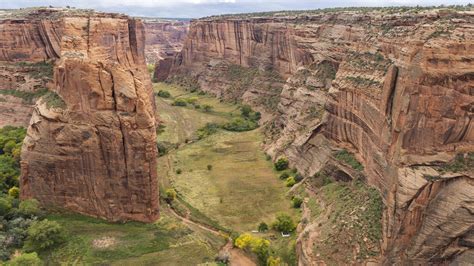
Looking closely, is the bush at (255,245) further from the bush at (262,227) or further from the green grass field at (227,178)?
the green grass field at (227,178)

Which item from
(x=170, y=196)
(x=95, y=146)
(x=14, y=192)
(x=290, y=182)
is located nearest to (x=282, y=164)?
(x=290, y=182)

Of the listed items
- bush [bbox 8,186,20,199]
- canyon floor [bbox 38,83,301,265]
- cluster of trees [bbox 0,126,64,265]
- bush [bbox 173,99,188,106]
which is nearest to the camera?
cluster of trees [bbox 0,126,64,265]

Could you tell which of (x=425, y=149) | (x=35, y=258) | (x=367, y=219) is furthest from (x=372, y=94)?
(x=35, y=258)

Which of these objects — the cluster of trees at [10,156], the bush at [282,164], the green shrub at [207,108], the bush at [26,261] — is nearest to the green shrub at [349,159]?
the bush at [282,164]

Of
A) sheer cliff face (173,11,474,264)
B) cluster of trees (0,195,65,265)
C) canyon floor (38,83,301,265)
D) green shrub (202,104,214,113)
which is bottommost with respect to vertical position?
green shrub (202,104,214,113)

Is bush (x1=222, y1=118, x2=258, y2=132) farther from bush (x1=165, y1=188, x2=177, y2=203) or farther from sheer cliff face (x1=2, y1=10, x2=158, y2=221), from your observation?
sheer cliff face (x1=2, y1=10, x2=158, y2=221)

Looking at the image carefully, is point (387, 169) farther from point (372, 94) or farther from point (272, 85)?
point (272, 85)

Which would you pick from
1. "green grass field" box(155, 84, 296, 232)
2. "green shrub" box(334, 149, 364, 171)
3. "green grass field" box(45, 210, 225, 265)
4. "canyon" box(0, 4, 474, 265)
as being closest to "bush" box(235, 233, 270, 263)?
"green grass field" box(45, 210, 225, 265)

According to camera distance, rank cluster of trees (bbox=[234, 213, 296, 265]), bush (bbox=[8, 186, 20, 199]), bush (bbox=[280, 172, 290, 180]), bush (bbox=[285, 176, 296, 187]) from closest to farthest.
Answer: cluster of trees (bbox=[234, 213, 296, 265]) < bush (bbox=[8, 186, 20, 199]) < bush (bbox=[285, 176, 296, 187]) < bush (bbox=[280, 172, 290, 180])
